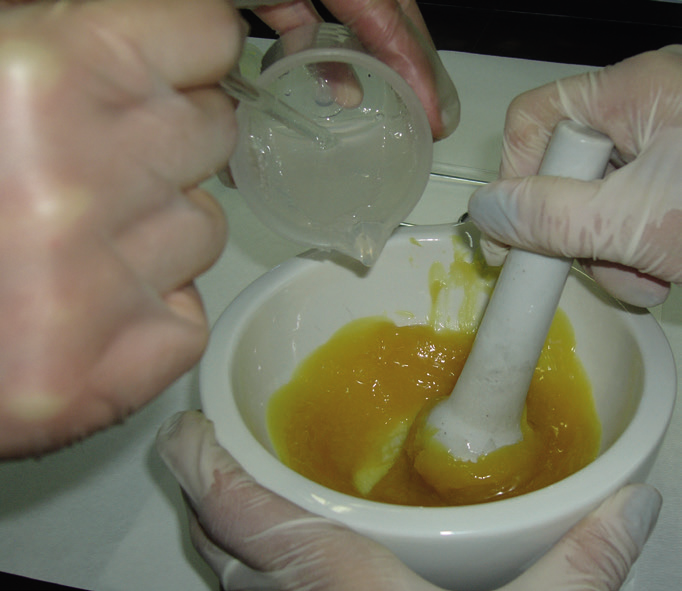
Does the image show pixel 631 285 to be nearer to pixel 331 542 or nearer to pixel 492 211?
pixel 492 211

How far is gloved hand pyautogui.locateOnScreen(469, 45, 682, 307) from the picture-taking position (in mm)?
592

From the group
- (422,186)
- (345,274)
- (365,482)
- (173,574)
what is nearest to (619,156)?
(422,186)

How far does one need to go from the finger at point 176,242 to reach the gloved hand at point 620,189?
0.90 feet

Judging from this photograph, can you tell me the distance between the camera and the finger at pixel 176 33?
1.48 ft

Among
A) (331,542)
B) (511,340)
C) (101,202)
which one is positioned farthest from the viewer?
(511,340)

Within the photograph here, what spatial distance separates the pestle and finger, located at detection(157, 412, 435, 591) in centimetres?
20

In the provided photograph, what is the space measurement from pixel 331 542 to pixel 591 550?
0.22 meters

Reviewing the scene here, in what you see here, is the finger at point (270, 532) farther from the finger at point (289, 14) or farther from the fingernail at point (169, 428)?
the finger at point (289, 14)

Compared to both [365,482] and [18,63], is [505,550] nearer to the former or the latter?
[365,482]

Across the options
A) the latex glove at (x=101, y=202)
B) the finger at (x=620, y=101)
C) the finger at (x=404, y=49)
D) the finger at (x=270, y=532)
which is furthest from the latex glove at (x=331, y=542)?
the finger at (x=404, y=49)

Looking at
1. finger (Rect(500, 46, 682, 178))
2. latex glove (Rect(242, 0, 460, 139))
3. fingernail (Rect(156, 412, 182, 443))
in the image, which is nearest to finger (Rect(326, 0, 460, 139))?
latex glove (Rect(242, 0, 460, 139))

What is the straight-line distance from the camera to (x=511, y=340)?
0.70m

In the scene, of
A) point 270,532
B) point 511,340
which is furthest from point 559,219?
Result: point 270,532

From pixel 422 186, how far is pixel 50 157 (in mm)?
460
